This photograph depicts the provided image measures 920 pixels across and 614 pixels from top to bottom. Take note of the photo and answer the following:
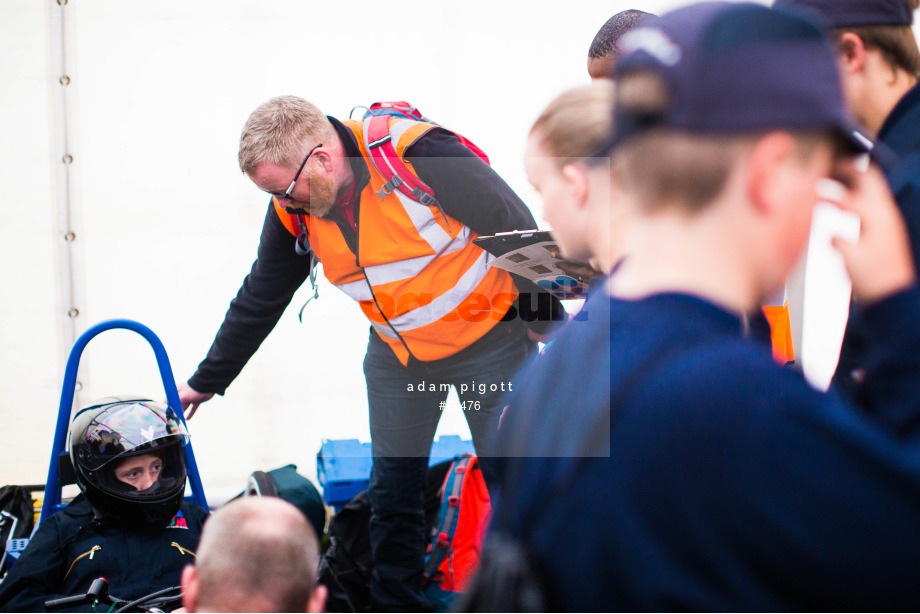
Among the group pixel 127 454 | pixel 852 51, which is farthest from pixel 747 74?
pixel 127 454

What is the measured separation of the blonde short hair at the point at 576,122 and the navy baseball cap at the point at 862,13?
326 mm


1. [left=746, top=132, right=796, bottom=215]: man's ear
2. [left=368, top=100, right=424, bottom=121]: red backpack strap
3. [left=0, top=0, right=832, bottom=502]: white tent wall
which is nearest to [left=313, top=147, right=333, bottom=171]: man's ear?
[left=368, top=100, right=424, bottom=121]: red backpack strap

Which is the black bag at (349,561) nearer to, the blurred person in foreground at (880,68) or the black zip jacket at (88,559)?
the black zip jacket at (88,559)

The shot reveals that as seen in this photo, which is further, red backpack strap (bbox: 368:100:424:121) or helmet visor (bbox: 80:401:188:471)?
red backpack strap (bbox: 368:100:424:121)

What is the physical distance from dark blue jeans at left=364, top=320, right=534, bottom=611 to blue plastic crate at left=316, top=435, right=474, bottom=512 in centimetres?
47

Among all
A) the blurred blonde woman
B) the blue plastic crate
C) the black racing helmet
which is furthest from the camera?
the blue plastic crate

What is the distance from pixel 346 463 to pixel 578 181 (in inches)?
89.8

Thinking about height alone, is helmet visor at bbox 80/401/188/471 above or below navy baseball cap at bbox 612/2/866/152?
below

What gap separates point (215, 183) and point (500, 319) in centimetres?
146

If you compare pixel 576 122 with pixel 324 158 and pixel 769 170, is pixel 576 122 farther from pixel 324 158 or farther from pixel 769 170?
pixel 324 158

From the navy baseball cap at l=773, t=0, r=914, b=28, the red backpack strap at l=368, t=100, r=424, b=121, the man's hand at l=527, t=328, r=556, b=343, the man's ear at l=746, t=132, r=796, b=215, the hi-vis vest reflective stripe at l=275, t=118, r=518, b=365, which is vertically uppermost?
the red backpack strap at l=368, t=100, r=424, b=121

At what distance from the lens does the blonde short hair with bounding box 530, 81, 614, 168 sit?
830mm

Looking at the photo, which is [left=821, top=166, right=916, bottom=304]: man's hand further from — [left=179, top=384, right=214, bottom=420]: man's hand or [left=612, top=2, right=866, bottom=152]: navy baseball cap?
[left=179, top=384, right=214, bottom=420]: man's hand

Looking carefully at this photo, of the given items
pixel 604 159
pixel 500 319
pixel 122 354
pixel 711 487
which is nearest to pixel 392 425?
pixel 500 319
